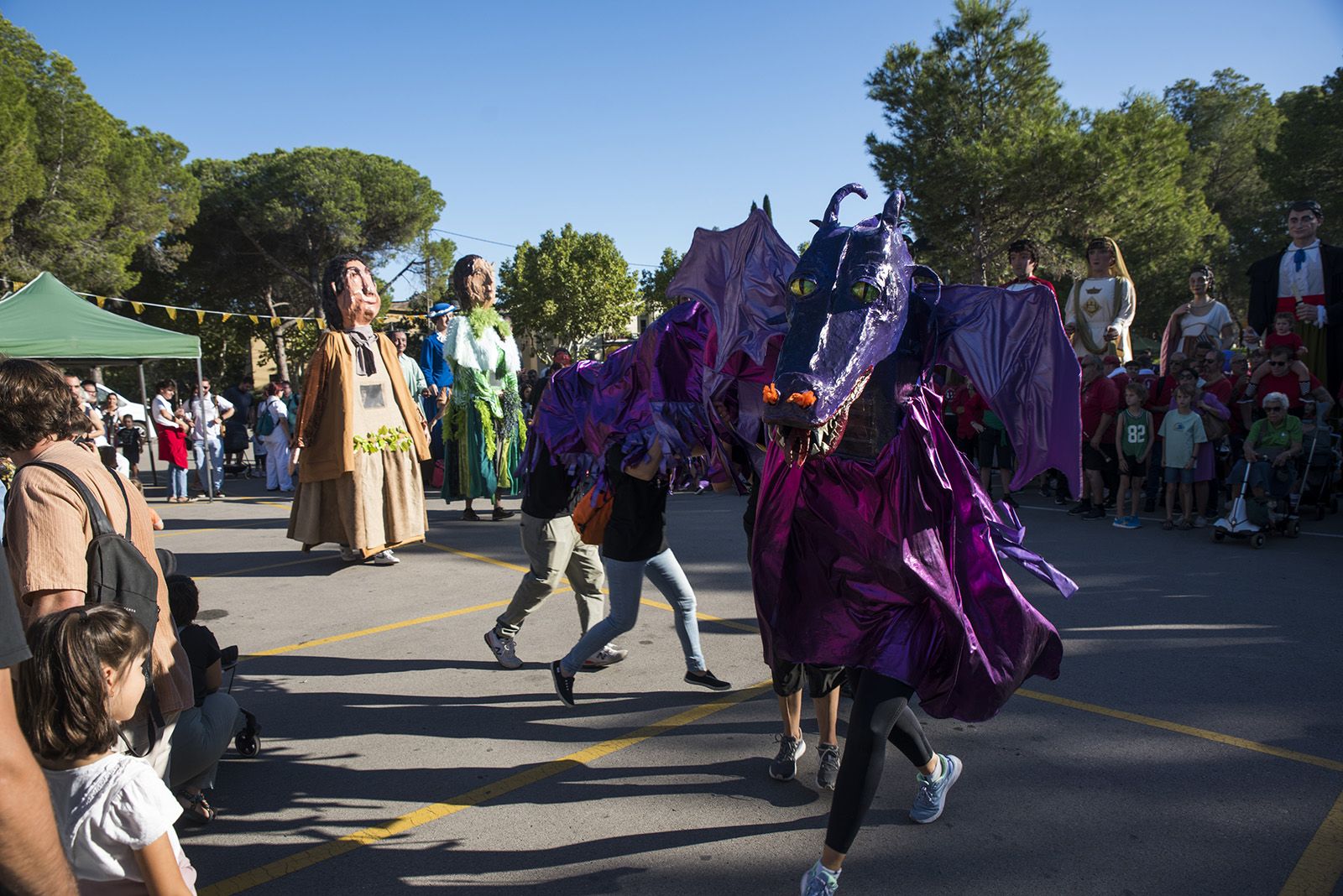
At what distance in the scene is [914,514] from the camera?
2625 mm

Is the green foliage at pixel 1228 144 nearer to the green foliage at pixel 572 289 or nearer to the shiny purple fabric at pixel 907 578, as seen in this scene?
the green foliage at pixel 572 289

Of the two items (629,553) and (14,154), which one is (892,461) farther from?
(14,154)

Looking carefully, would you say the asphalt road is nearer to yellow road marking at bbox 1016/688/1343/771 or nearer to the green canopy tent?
yellow road marking at bbox 1016/688/1343/771

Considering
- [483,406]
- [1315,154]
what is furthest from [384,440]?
[1315,154]

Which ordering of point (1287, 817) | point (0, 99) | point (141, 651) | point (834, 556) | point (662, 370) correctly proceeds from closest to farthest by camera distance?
point (141, 651) < point (834, 556) < point (1287, 817) < point (662, 370) < point (0, 99)

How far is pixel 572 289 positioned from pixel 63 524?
4541cm

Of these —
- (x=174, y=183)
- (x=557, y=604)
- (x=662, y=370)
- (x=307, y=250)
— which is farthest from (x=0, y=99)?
(x=662, y=370)

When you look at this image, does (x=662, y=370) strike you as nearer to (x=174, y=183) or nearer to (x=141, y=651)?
(x=141, y=651)

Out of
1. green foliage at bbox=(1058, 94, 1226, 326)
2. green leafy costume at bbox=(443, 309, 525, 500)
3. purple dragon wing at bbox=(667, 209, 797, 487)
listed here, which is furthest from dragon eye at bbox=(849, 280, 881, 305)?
green foliage at bbox=(1058, 94, 1226, 326)

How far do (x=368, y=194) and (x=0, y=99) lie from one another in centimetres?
2101

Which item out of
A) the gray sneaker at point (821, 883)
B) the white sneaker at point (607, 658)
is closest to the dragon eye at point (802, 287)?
the gray sneaker at point (821, 883)

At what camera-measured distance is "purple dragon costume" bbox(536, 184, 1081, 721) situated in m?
2.56

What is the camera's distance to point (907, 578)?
2.56m

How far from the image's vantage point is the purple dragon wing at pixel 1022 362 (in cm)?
275
